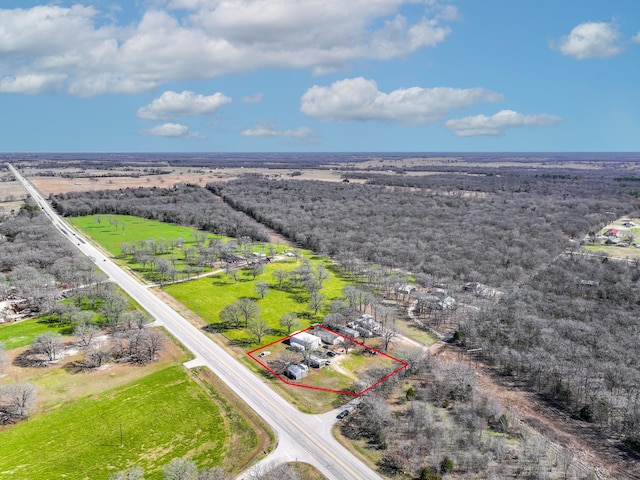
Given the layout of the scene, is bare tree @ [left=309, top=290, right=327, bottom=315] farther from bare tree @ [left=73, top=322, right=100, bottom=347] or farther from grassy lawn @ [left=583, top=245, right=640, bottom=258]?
grassy lawn @ [left=583, top=245, right=640, bottom=258]

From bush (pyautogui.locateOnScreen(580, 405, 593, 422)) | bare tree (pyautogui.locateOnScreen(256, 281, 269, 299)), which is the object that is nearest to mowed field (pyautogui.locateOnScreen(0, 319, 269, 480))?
bare tree (pyautogui.locateOnScreen(256, 281, 269, 299))

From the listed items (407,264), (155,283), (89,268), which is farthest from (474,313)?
(89,268)

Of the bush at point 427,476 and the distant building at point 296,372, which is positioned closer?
the bush at point 427,476

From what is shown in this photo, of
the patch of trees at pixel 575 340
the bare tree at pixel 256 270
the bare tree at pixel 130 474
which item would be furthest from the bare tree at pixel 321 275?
the bare tree at pixel 130 474

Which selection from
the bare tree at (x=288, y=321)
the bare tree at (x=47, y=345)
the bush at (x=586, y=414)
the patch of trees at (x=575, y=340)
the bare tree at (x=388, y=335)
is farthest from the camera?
the bare tree at (x=288, y=321)

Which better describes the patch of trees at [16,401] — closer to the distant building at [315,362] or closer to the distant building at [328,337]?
the distant building at [315,362]

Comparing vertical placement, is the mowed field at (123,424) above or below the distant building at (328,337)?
below

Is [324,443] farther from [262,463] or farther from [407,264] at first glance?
[407,264]
